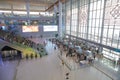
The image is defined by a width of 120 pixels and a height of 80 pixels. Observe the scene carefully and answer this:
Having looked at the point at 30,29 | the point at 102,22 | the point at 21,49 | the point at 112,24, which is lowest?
the point at 21,49

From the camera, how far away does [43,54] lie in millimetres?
16375

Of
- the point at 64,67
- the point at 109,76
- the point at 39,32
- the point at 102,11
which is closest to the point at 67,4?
the point at 39,32

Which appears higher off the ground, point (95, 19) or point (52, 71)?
point (95, 19)

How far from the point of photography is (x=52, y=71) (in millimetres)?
11211

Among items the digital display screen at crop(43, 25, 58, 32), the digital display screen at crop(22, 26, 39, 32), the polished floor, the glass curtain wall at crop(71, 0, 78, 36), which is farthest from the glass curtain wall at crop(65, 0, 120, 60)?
the digital display screen at crop(22, 26, 39, 32)

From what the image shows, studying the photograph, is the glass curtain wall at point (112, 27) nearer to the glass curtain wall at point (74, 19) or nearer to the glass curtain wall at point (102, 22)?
the glass curtain wall at point (102, 22)

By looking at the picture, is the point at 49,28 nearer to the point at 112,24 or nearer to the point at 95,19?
the point at 95,19

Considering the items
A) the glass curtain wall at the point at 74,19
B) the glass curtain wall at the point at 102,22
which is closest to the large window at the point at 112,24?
the glass curtain wall at the point at 102,22

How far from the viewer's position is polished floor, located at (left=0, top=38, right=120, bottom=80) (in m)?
9.93

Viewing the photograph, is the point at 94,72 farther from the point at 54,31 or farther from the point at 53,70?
the point at 54,31

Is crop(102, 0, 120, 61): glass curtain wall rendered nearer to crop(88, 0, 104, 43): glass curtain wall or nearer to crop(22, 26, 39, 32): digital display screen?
crop(88, 0, 104, 43): glass curtain wall

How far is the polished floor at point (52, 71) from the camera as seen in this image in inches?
391

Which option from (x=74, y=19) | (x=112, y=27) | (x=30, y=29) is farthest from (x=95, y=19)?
(x=30, y=29)

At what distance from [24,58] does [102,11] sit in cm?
1334
